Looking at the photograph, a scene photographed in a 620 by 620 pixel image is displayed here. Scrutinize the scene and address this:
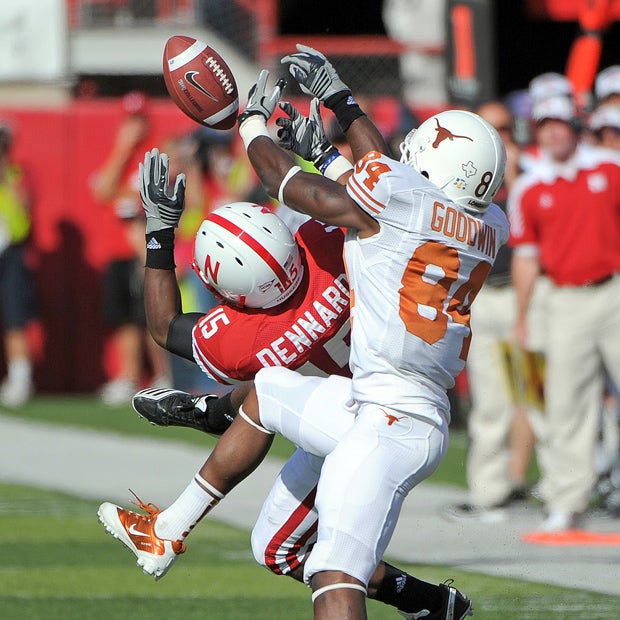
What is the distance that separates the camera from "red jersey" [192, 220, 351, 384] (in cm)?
525

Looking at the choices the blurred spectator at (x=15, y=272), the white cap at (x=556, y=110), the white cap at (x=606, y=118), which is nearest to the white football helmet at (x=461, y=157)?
the white cap at (x=556, y=110)

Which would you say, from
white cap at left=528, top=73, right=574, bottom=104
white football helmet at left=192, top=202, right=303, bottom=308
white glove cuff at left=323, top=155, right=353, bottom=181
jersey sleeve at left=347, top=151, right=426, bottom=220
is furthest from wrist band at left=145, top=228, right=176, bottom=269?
white cap at left=528, top=73, right=574, bottom=104

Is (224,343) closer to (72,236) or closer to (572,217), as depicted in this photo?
(572,217)

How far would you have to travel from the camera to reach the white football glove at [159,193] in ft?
17.7

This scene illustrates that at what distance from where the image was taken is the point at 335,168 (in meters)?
5.24

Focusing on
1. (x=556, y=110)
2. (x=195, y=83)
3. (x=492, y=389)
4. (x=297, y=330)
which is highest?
(x=195, y=83)

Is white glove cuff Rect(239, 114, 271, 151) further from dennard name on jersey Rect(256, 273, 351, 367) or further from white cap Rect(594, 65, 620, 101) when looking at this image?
white cap Rect(594, 65, 620, 101)

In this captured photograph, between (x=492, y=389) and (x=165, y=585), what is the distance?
253 centimetres

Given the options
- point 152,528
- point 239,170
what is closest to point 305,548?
point 152,528

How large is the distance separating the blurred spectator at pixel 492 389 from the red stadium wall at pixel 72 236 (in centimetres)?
617

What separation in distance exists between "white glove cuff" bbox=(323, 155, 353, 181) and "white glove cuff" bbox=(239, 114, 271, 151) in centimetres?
24

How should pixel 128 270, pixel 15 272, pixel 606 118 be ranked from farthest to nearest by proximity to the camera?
pixel 128 270 < pixel 15 272 < pixel 606 118

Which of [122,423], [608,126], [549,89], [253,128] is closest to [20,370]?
[122,423]

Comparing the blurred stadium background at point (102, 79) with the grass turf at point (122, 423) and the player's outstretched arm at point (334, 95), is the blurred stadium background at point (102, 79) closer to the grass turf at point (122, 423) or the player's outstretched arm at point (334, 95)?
the grass turf at point (122, 423)
